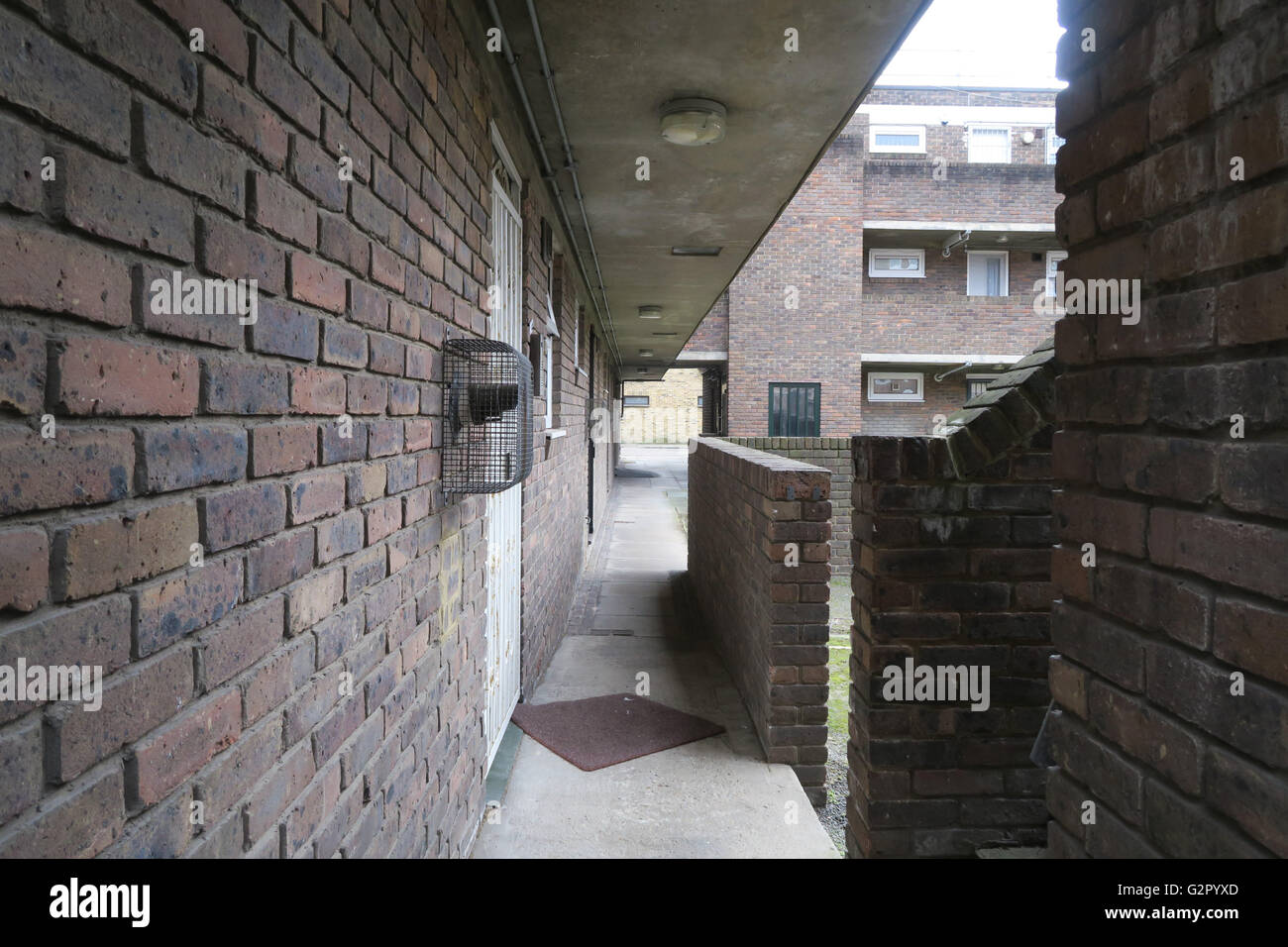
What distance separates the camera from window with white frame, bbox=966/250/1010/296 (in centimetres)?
1659

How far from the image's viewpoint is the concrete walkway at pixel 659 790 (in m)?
3.08

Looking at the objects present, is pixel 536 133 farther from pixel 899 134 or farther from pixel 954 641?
pixel 899 134

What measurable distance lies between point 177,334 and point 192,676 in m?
0.45

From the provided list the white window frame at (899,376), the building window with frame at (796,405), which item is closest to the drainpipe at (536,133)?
the building window with frame at (796,405)

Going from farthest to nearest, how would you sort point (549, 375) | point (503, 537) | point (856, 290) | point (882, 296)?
point (882, 296) < point (856, 290) < point (549, 375) < point (503, 537)

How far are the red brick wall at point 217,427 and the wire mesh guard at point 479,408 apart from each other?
249 mm

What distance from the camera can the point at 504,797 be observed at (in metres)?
3.37

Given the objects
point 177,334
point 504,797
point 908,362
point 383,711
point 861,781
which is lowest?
point 504,797

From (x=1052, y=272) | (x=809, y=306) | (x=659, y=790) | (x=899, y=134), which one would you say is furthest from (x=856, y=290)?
(x=659, y=790)

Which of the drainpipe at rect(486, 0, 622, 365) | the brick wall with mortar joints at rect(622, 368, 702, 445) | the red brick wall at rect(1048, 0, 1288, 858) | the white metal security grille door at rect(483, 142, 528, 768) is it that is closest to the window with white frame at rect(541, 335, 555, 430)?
the drainpipe at rect(486, 0, 622, 365)

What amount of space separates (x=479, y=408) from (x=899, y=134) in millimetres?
20171

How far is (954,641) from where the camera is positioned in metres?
2.59
